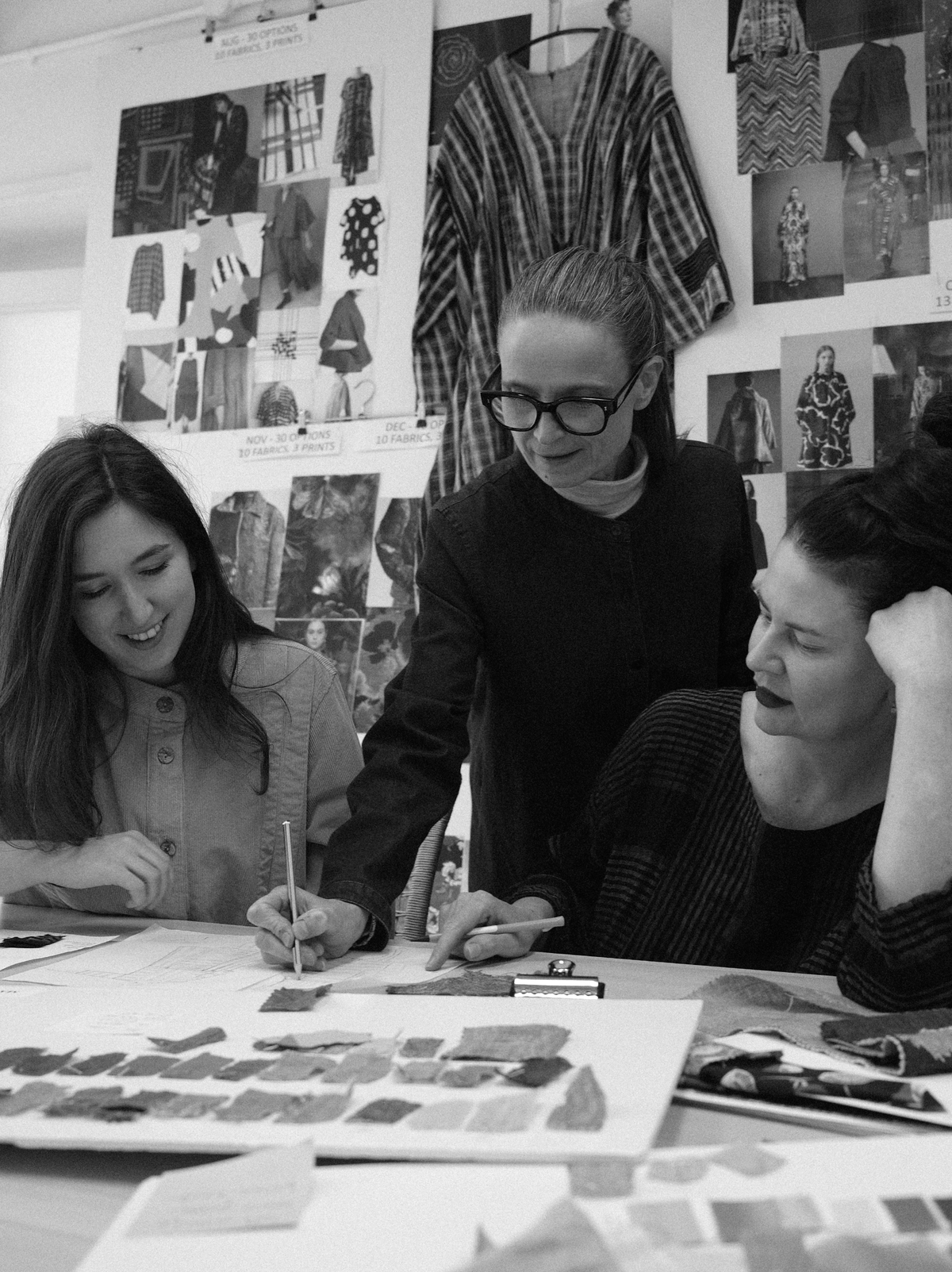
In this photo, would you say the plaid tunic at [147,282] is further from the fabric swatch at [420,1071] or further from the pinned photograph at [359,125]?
the fabric swatch at [420,1071]

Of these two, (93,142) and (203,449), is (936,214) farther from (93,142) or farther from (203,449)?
(93,142)

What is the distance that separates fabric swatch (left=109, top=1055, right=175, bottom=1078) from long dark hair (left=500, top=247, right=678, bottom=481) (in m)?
0.89

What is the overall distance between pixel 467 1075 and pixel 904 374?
5.98 feet

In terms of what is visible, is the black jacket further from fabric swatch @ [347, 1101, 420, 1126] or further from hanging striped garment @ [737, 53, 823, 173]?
hanging striped garment @ [737, 53, 823, 173]

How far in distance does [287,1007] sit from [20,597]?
74 centimetres

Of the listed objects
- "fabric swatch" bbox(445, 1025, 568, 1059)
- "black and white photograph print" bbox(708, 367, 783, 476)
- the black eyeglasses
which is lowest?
"fabric swatch" bbox(445, 1025, 568, 1059)

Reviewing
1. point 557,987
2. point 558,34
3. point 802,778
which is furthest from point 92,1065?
point 558,34

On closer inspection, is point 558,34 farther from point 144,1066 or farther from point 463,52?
point 144,1066

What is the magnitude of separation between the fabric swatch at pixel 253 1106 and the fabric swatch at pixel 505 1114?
0.11m

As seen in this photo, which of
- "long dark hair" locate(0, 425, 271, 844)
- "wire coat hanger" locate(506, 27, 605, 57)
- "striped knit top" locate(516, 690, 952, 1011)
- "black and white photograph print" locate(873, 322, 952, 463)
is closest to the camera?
"striped knit top" locate(516, 690, 952, 1011)

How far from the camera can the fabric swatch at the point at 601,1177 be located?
0.55 meters

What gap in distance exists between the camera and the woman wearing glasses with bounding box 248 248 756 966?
4.54 ft

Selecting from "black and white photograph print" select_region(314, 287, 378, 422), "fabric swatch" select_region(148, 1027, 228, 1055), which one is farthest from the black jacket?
"black and white photograph print" select_region(314, 287, 378, 422)

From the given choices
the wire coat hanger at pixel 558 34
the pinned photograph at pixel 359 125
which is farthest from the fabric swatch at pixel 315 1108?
the pinned photograph at pixel 359 125
